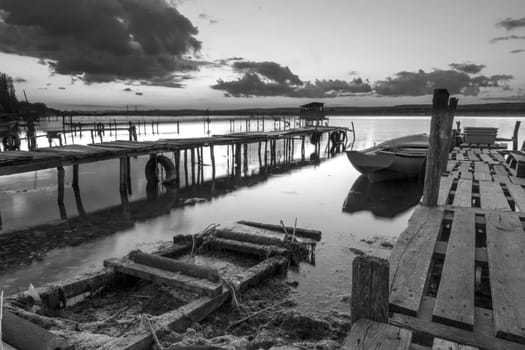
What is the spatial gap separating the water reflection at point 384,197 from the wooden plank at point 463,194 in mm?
3987

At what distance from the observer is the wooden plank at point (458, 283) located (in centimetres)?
291

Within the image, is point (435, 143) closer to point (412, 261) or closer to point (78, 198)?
point (412, 261)

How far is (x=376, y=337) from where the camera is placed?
278 cm

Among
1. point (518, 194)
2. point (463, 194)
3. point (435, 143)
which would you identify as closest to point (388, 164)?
point (518, 194)

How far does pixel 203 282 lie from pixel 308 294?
6.62ft

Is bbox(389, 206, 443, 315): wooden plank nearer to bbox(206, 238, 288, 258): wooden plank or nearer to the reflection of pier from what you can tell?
bbox(206, 238, 288, 258): wooden plank

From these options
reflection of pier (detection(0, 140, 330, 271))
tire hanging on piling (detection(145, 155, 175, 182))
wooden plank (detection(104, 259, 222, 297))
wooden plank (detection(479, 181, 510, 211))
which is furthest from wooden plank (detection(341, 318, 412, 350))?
tire hanging on piling (detection(145, 155, 175, 182))

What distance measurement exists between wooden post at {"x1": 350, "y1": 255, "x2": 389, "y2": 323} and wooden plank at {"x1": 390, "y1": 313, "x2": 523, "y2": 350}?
19 centimetres

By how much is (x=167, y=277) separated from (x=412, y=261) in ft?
12.2

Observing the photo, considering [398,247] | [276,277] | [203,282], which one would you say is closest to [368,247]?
[276,277]

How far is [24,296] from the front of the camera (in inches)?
188

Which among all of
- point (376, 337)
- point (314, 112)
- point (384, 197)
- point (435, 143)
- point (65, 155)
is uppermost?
point (314, 112)

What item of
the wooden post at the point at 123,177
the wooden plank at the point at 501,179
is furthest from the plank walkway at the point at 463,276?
the wooden post at the point at 123,177

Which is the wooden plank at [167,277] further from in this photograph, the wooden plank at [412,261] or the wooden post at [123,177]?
the wooden post at [123,177]
